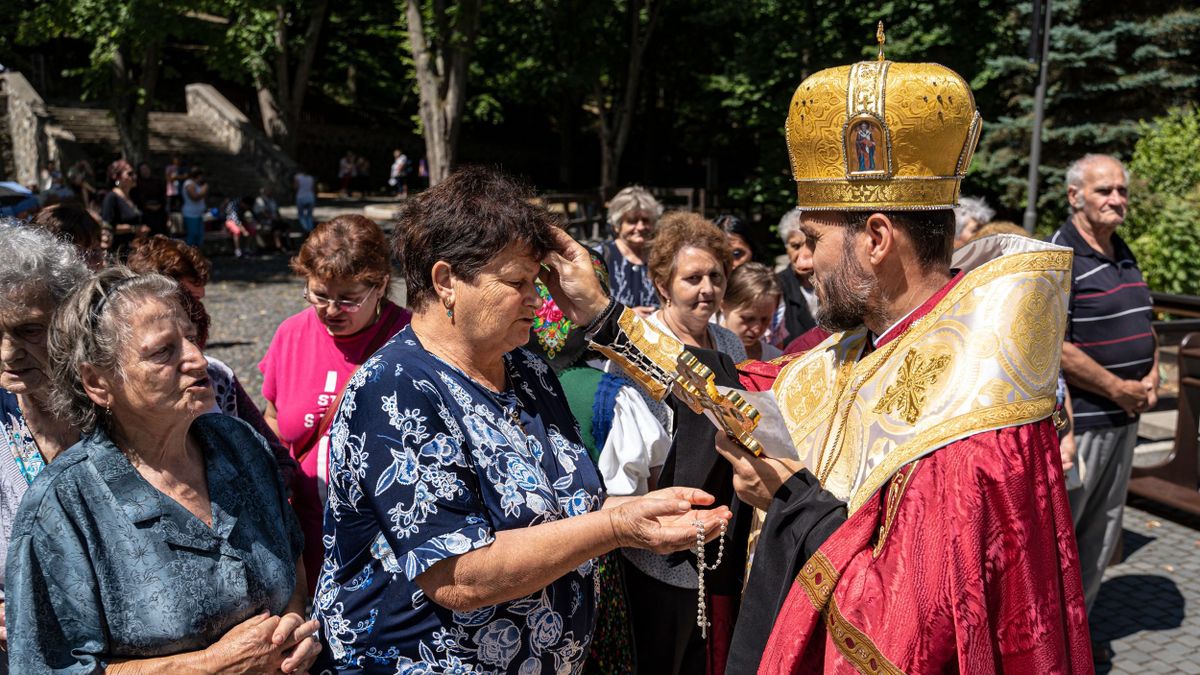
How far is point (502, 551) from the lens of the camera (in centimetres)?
221

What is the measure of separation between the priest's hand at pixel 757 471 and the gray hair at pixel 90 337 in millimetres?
1464

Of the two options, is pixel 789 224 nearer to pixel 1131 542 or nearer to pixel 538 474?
pixel 1131 542

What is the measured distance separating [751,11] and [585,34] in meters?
5.85

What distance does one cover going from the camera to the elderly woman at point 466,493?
7.27ft

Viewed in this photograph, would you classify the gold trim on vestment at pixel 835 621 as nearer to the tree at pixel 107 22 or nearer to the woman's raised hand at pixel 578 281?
the woman's raised hand at pixel 578 281

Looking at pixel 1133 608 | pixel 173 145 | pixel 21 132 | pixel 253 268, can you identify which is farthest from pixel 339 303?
pixel 173 145

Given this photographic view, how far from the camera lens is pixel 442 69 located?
56.7ft

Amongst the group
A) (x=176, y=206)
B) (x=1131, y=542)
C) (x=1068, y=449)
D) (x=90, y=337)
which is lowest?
(x=1131, y=542)

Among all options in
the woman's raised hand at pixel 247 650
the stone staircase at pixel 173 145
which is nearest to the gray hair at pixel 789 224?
the woman's raised hand at pixel 247 650

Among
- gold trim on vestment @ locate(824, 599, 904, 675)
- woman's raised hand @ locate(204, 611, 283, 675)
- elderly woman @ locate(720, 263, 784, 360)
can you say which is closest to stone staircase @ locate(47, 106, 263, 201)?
elderly woman @ locate(720, 263, 784, 360)

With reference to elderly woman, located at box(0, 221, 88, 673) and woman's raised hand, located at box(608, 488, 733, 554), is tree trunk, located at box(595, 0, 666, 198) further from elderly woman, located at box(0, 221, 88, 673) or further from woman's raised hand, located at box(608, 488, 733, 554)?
woman's raised hand, located at box(608, 488, 733, 554)

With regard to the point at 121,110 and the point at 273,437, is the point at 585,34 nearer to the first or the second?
the point at 121,110

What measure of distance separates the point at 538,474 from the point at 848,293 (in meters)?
0.88

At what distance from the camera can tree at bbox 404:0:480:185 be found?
16.8 metres
